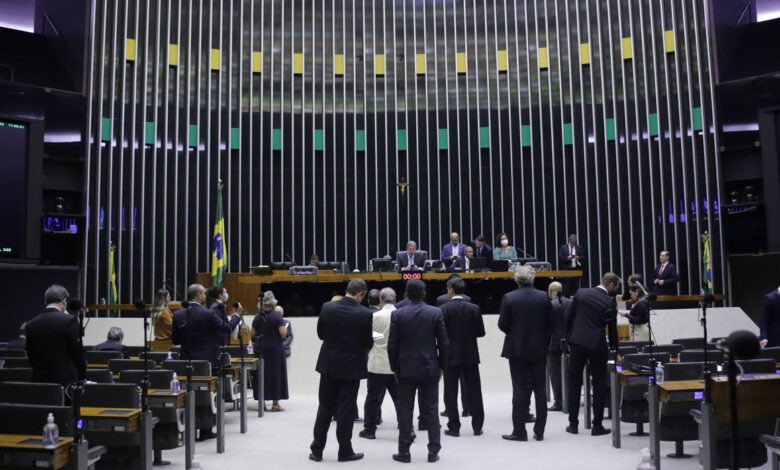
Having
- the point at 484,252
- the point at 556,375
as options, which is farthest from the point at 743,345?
the point at 484,252

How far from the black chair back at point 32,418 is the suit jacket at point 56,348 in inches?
38.9

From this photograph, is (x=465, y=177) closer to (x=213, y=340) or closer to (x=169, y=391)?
(x=213, y=340)

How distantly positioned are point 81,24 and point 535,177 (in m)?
9.69

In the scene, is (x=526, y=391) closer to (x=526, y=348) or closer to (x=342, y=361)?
(x=526, y=348)

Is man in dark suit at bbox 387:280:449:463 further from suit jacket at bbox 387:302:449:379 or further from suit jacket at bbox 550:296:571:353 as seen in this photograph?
suit jacket at bbox 550:296:571:353

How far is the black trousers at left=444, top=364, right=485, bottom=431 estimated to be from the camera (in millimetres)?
6773

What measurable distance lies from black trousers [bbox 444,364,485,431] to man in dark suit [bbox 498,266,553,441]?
1.06 feet

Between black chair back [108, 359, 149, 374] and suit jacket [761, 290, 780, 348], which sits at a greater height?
suit jacket [761, 290, 780, 348]

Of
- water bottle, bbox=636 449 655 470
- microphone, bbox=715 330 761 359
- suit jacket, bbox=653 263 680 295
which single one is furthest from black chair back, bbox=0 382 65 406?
suit jacket, bbox=653 263 680 295

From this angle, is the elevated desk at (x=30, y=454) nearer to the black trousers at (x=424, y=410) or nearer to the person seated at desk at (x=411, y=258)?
the black trousers at (x=424, y=410)

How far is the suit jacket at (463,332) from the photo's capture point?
6703 mm

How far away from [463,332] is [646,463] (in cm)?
203

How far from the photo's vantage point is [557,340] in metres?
8.28

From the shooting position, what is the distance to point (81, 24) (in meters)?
15.4
